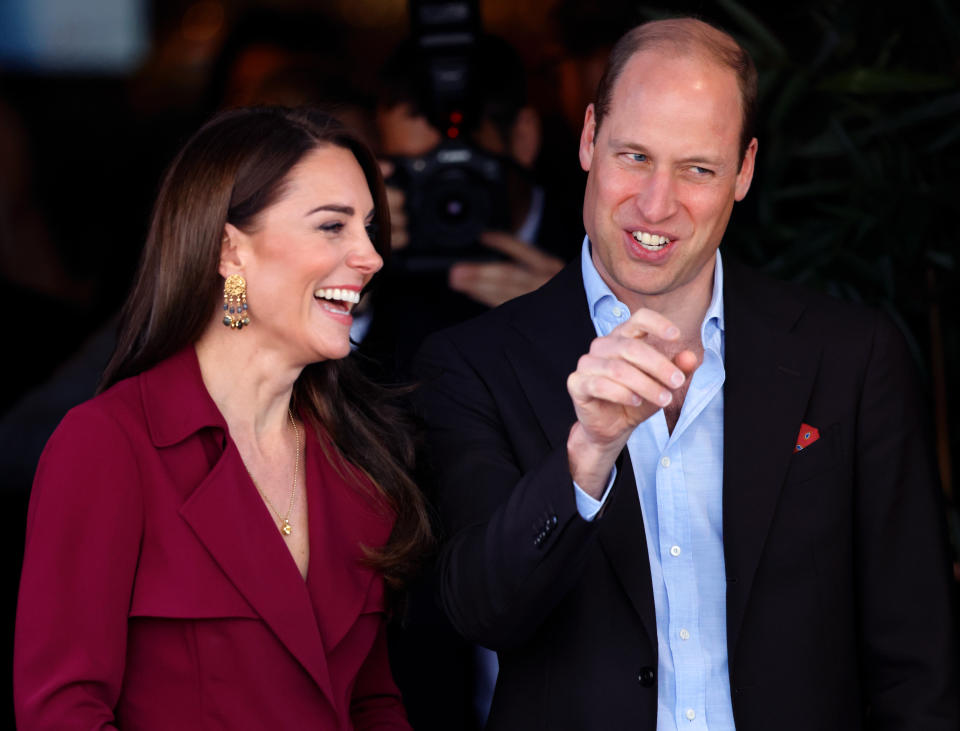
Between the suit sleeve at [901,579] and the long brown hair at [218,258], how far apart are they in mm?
646

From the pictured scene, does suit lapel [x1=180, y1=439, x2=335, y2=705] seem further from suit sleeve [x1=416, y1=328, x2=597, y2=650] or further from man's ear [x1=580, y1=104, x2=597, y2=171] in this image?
man's ear [x1=580, y1=104, x2=597, y2=171]

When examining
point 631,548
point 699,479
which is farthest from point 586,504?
point 699,479

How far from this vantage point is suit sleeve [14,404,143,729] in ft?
4.84

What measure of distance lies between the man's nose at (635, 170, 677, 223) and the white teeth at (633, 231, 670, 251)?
0.03m

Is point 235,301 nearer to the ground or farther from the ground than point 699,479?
farther from the ground

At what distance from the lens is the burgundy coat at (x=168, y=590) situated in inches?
58.9

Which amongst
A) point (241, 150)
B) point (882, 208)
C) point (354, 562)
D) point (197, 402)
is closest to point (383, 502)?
point (354, 562)

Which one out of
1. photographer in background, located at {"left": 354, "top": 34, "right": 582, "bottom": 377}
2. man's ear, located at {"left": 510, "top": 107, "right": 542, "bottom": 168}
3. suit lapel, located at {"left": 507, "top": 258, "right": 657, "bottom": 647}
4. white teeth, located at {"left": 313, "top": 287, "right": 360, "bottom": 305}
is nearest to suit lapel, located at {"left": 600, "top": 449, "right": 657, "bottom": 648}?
suit lapel, located at {"left": 507, "top": 258, "right": 657, "bottom": 647}

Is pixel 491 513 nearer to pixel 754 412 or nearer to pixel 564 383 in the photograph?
pixel 564 383

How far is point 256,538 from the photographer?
5.49 ft

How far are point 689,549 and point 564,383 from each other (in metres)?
0.29

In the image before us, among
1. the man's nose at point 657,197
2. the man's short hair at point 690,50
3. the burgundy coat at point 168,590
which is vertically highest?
the man's short hair at point 690,50

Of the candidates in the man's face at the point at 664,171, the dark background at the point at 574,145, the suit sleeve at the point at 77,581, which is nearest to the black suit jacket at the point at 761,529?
the man's face at the point at 664,171

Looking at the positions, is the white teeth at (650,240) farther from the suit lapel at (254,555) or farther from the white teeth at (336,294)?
the suit lapel at (254,555)
